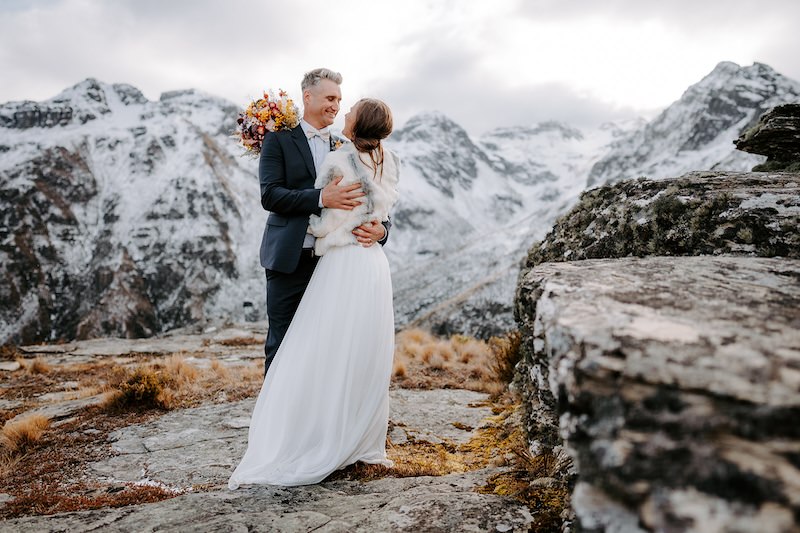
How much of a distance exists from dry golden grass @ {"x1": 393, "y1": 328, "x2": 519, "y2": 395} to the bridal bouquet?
3.86 meters

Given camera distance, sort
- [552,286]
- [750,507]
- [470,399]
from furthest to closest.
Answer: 1. [470,399]
2. [552,286]
3. [750,507]

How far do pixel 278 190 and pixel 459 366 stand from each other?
5.49m

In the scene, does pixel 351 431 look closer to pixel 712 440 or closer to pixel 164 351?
pixel 712 440

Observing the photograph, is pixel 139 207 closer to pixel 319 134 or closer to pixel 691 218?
pixel 319 134

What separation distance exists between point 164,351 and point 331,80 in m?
9.72

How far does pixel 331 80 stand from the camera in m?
3.79

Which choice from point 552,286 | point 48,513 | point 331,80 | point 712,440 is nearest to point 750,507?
point 712,440

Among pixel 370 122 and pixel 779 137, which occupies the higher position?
pixel 370 122

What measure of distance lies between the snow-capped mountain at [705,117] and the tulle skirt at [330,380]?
43.6 meters

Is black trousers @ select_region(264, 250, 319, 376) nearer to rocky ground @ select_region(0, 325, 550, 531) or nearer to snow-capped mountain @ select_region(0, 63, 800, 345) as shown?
rocky ground @ select_region(0, 325, 550, 531)

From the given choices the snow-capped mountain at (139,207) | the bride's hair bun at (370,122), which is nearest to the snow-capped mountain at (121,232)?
the snow-capped mountain at (139,207)

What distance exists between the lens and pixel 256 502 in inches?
97.4

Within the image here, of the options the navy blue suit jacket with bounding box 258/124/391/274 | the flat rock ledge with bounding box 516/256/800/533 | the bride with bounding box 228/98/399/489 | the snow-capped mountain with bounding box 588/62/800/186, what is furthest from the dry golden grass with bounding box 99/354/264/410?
the snow-capped mountain with bounding box 588/62/800/186

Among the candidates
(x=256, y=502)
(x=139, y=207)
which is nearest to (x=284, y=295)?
(x=256, y=502)
